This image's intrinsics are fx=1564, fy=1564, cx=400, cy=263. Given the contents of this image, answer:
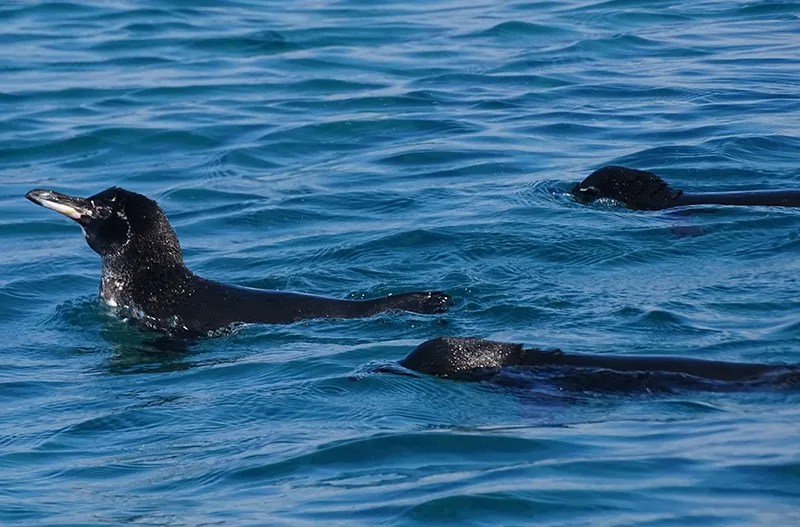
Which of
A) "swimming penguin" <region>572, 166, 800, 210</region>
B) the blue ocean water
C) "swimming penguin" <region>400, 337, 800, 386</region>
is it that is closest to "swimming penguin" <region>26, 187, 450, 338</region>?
the blue ocean water

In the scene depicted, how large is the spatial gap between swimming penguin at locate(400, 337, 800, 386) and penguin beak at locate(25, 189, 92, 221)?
3459 millimetres

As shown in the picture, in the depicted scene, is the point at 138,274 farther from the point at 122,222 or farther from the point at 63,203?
the point at 63,203

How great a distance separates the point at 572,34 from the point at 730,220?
987 centimetres

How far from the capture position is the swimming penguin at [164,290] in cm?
1050

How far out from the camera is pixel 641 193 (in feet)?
43.8

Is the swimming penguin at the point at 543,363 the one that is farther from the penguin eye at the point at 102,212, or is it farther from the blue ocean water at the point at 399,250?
the penguin eye at the point at 102,212

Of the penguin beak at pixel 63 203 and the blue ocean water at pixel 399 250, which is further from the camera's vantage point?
the penguin beak at pixel 63 203

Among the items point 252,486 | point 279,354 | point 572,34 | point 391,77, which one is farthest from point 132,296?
point 572,34

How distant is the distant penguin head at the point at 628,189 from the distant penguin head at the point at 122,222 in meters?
3.95

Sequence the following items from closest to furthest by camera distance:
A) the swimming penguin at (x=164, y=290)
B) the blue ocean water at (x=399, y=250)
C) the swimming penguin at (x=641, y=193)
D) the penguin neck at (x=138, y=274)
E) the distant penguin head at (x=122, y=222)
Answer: the blue ocean water at (x=399, y=250), the swimming penguin at (x=164, y=290), the penguin neck at (x=138, y=274), the distant penguin head at (x=122, y=222), the swimming penguin at (x=641, y=193)

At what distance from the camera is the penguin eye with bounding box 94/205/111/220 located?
11414 millimetres

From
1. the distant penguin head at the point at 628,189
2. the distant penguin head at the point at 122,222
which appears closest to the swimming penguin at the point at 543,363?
the distant penguin head at the point at 122,222

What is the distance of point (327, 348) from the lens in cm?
990

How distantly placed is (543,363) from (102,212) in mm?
4206
